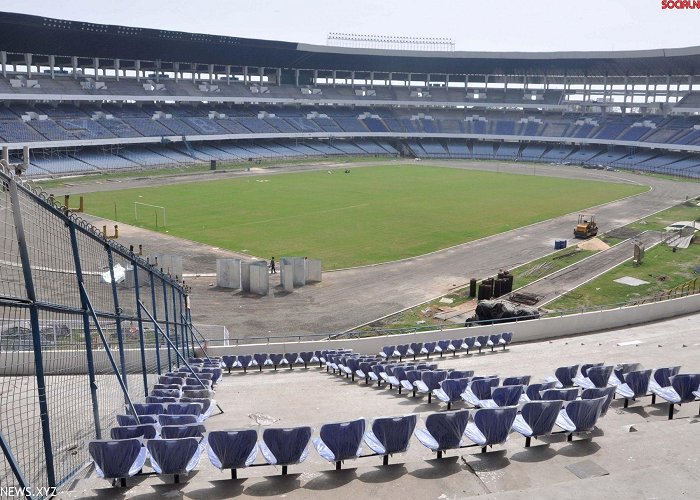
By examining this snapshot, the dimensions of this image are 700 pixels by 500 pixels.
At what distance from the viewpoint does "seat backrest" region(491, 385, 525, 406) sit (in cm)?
1191

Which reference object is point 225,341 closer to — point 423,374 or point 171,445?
point 423,374

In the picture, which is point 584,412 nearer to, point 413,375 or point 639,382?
point 639,382

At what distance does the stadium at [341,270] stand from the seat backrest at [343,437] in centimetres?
3

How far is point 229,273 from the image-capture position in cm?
3575

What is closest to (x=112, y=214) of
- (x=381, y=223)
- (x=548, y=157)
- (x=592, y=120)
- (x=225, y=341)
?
(x=381, y=223)

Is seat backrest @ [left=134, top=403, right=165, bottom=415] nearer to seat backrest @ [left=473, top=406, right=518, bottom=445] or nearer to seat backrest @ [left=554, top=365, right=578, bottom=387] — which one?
seat backrest @ [left=473, top=406, right=518, bottom=445]

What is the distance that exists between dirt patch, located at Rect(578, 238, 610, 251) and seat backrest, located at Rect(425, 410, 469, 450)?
3800cm

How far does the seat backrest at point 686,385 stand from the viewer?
12414mm

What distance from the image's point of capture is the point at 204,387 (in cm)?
1536

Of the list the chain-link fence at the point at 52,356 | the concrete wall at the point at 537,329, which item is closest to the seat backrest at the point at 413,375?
the chain-link fence at the point at 52,356

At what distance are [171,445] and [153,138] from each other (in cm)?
9182

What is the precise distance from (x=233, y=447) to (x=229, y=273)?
27369mm

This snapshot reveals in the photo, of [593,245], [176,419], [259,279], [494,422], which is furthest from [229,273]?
[494,422]

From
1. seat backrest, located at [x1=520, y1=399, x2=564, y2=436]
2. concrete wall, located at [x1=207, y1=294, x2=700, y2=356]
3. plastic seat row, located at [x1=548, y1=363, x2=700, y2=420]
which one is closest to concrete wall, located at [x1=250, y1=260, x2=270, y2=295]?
concrete wall, located at [x1=207, y1=294, x2=700, y2=356]
